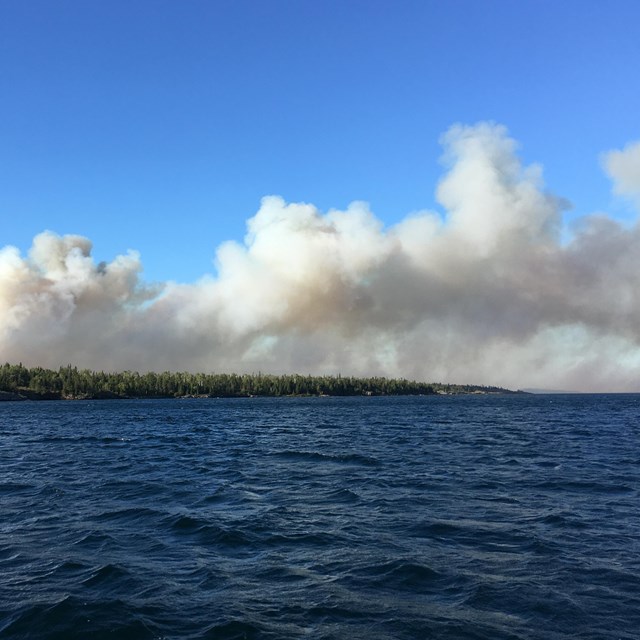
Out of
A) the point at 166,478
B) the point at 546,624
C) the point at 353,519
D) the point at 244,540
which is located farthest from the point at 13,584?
the point at 166,478

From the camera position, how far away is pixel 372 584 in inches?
686

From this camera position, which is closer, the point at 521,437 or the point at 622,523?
the point at 622,523

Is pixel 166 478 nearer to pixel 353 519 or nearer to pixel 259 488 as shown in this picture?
pixel 259 488

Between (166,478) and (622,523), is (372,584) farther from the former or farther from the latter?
(166,478)

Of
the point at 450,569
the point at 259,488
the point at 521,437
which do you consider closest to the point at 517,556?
the point at 450,569

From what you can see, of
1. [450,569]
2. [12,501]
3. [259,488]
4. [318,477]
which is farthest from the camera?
[318,477]

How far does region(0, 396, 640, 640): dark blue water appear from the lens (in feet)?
48.4

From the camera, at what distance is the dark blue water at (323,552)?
581 inches

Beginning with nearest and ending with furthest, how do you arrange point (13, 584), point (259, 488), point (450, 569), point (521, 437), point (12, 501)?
point (13, 584) → point (450, 569) → point (12, 501) → point (259, 488) → point (521, 437)

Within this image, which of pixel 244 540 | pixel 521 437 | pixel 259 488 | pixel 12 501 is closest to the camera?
pixel 244 540

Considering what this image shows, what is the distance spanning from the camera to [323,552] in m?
20.8

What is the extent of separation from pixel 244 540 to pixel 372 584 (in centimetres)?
696

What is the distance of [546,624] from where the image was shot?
47.6ft

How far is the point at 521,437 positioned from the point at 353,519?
2069 inches
